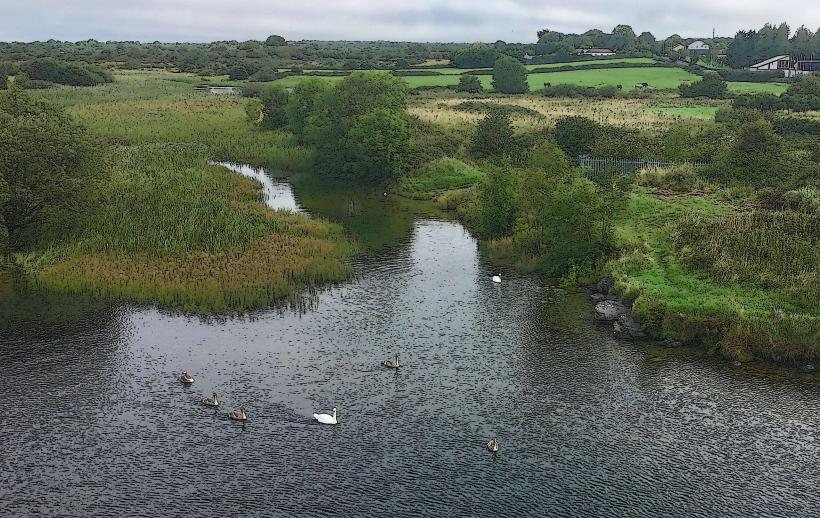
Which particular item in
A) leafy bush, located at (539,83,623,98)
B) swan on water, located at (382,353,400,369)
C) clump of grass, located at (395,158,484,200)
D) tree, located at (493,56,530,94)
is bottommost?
swan on water, located at (382,353,400,369)

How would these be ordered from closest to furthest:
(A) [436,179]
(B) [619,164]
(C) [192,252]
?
(C) [192,252] → (B) [619,164] → (A) [436,179]

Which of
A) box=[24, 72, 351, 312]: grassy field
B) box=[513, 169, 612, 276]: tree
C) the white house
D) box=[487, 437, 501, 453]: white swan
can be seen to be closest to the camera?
box=[487, 437, 501, 453]: white swan

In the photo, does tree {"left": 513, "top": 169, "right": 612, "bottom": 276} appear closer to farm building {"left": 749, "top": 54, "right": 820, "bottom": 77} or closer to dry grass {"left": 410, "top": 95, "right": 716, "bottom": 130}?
dry grass {"left": 410, "top": 95, "right": 716, "bottom": 130}

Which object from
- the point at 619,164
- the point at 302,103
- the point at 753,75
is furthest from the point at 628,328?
the point at 753,75

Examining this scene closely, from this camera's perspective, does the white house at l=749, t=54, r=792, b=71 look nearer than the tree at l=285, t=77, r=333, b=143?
No

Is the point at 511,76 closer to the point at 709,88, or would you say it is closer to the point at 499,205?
the point at 709,88

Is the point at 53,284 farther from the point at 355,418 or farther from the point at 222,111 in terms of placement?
the point at 222,111

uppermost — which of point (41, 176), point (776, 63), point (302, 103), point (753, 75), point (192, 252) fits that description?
point (776, 63)

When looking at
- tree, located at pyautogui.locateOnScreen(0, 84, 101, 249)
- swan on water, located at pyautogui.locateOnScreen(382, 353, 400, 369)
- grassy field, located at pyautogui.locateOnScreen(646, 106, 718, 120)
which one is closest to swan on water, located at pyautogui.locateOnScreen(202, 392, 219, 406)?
swan on water, located at pyautogui.locateOnScreen(382, 353, 400, 369)
